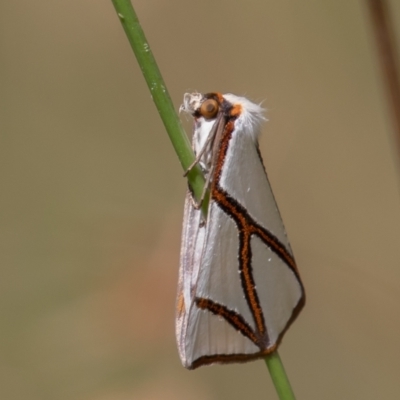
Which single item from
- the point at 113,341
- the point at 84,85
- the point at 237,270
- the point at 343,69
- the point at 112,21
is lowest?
the point at 113,341

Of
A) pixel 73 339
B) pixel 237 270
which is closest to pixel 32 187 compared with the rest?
pixel 73 339

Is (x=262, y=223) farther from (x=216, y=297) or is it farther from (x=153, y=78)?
(x=153, y=78)

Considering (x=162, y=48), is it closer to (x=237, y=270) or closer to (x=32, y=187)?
(x=32, y=187)

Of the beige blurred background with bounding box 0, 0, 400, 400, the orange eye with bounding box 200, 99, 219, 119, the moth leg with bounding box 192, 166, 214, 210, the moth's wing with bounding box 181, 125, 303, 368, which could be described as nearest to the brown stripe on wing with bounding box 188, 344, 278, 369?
the moth's wing with bounding box 181, 125, 303, 368

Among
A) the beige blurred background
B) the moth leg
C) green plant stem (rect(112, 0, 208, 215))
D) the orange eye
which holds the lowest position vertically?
the beige blurred background

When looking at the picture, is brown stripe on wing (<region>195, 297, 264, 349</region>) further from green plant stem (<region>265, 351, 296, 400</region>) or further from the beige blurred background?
the beige blurred background

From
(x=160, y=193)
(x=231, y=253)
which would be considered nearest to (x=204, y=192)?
(x=231, y=253)

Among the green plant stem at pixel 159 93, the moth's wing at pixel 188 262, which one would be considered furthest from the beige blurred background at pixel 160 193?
the green plant stem at pixel 159 93
